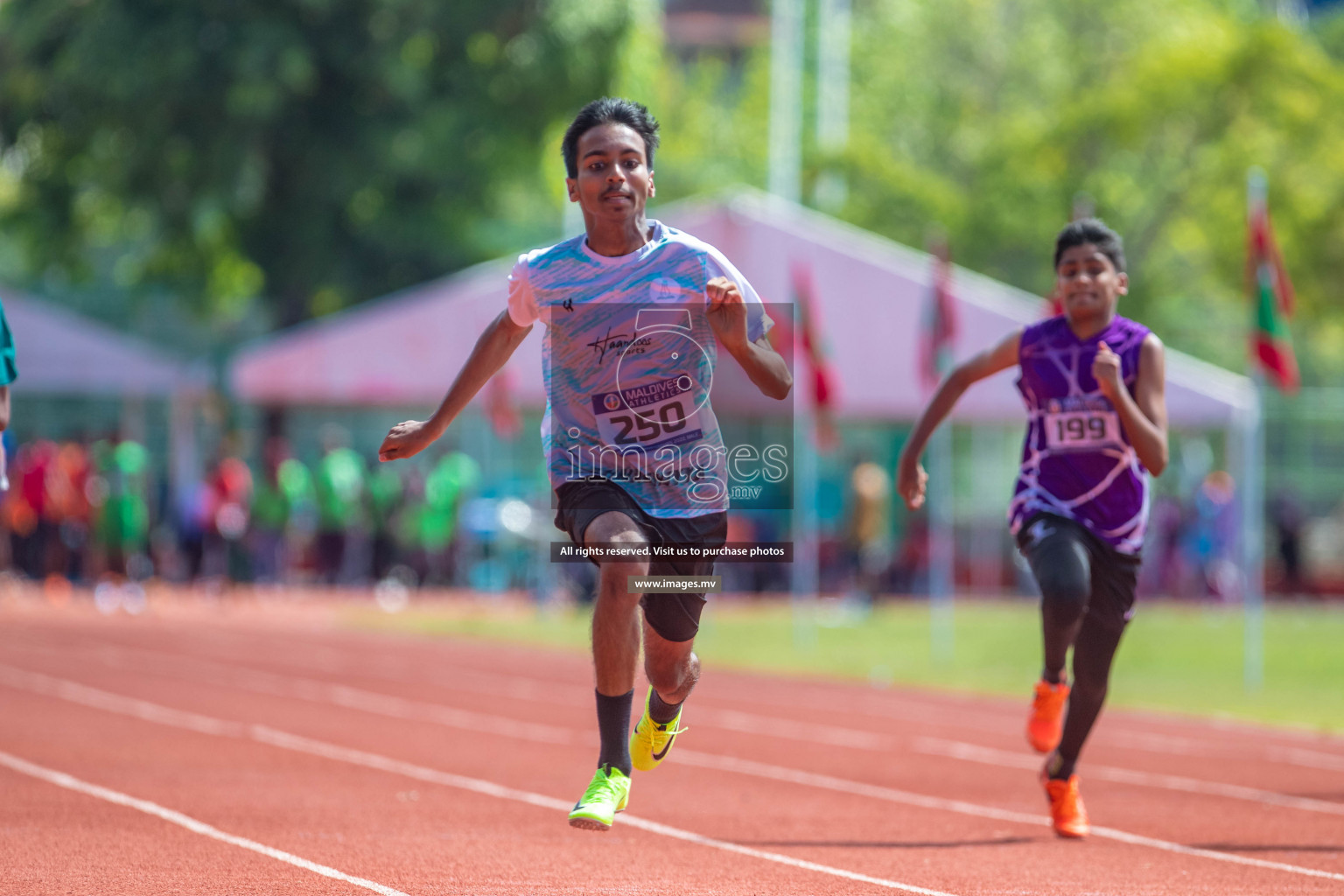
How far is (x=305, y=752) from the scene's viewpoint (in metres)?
9.82

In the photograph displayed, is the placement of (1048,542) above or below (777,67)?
below

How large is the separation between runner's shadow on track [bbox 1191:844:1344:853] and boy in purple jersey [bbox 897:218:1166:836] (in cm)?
47

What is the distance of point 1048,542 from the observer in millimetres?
7078

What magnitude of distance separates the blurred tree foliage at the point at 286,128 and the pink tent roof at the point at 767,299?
4843mm

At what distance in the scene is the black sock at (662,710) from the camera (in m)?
6.08

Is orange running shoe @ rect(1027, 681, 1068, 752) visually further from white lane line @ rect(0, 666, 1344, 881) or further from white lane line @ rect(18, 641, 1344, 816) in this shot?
white lane line @ rect(18, 641, 1344, 816)

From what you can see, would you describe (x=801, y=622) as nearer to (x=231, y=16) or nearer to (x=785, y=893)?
(x=231, y=16)

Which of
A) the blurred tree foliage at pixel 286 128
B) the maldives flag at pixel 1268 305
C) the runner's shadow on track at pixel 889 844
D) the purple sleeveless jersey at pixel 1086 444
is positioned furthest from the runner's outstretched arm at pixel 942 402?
the blurred tree foliage at pixel 286 128

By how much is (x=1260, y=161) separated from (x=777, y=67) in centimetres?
1047

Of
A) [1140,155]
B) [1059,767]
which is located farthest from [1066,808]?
[1140,155]

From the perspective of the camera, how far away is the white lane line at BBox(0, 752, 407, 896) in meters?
6.01

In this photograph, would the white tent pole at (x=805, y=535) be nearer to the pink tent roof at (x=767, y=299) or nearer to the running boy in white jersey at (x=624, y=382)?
the pink tent roof at (x=767, y=299)

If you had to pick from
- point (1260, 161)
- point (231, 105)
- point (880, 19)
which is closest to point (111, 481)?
point (231, 105)

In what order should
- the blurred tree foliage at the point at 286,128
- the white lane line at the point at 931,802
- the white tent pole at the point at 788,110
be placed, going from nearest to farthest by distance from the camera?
1. the white lane line at the point at 931,802
2. the blurred tree foliage at the point at 286,128
3. the white tent pole at the point at 788,110
